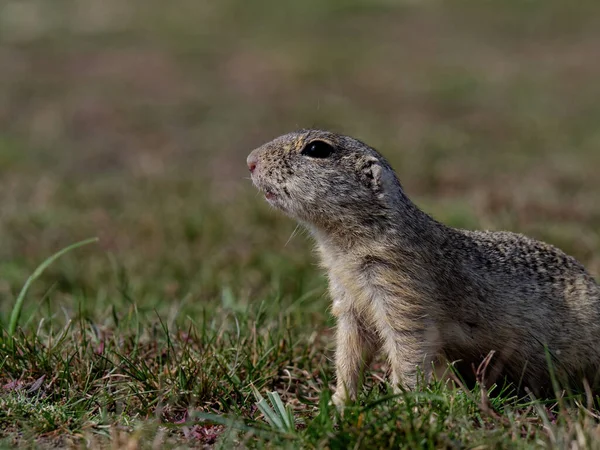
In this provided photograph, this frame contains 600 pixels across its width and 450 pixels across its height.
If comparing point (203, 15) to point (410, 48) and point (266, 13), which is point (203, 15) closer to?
point (266, 13)

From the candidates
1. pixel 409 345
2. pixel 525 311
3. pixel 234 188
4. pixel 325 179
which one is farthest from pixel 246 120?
pixel 409 345

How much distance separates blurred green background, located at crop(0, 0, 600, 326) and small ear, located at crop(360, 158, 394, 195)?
3.59ft

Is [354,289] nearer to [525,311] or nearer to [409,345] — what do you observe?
[409,345]

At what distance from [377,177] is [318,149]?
1.27 ft

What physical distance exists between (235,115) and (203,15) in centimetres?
963

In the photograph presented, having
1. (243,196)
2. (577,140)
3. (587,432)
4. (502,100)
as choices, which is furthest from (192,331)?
(502,100)

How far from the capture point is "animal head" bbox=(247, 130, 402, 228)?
14.3ft

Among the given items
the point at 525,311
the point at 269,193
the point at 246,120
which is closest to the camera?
the point at 525,311

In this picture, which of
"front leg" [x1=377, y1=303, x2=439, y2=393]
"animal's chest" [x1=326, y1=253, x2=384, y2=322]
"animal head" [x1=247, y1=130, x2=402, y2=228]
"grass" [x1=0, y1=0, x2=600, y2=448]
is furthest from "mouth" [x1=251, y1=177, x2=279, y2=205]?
"front leg" [x1=377, y1=303, x2=439, y2=393]

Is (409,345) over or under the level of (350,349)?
over

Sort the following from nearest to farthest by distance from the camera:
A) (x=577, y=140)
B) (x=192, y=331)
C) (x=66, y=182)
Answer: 1. (x=192, y=331)
2. (x=66, y=182)
3. (x=577, y=140)

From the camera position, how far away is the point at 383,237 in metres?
4.29

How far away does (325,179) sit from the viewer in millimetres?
4445

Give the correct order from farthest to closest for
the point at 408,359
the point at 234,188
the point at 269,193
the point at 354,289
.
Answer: the point at 234,188
the point at 269,193
the point at 354,289
the point at 408,359
